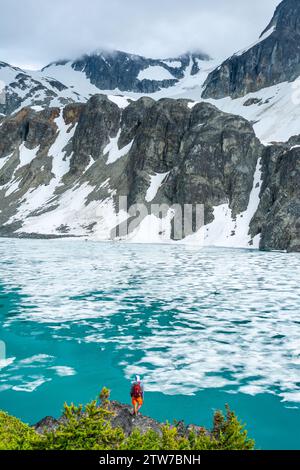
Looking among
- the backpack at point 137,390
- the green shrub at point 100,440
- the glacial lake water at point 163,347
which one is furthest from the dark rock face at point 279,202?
the green shrub at point 100,440

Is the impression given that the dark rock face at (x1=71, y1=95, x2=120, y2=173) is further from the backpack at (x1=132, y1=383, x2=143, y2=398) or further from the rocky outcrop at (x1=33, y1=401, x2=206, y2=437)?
the rocky outcrop at (x1=33, y1=401, x2=206, y2=437)

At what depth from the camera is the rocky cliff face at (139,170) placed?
96.3 metres

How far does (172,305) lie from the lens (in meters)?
28.6

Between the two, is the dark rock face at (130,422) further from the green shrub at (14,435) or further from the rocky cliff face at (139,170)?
the rocky cliff face at (139,170)

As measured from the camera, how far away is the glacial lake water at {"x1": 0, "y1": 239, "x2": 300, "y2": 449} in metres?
13.9

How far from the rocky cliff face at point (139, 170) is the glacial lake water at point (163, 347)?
52.1 meters

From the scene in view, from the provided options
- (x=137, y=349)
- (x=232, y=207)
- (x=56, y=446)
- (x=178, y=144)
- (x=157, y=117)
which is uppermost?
(x=157, y=117)

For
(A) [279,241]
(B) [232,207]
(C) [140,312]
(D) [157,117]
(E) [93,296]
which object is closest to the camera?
(C) [140,312]

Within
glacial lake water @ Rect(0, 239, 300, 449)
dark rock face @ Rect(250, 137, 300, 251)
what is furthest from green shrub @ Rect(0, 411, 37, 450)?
dark rock face @ Rect(250, 137, 300, 251)

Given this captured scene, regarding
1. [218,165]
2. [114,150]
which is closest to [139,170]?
[114,150]

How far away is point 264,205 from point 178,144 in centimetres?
4104

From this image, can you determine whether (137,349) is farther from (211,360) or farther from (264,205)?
(264,205)

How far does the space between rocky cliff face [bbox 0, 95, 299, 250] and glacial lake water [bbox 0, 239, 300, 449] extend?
171ft

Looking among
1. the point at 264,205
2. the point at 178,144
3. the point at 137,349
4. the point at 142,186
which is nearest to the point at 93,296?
the point at 137,349
